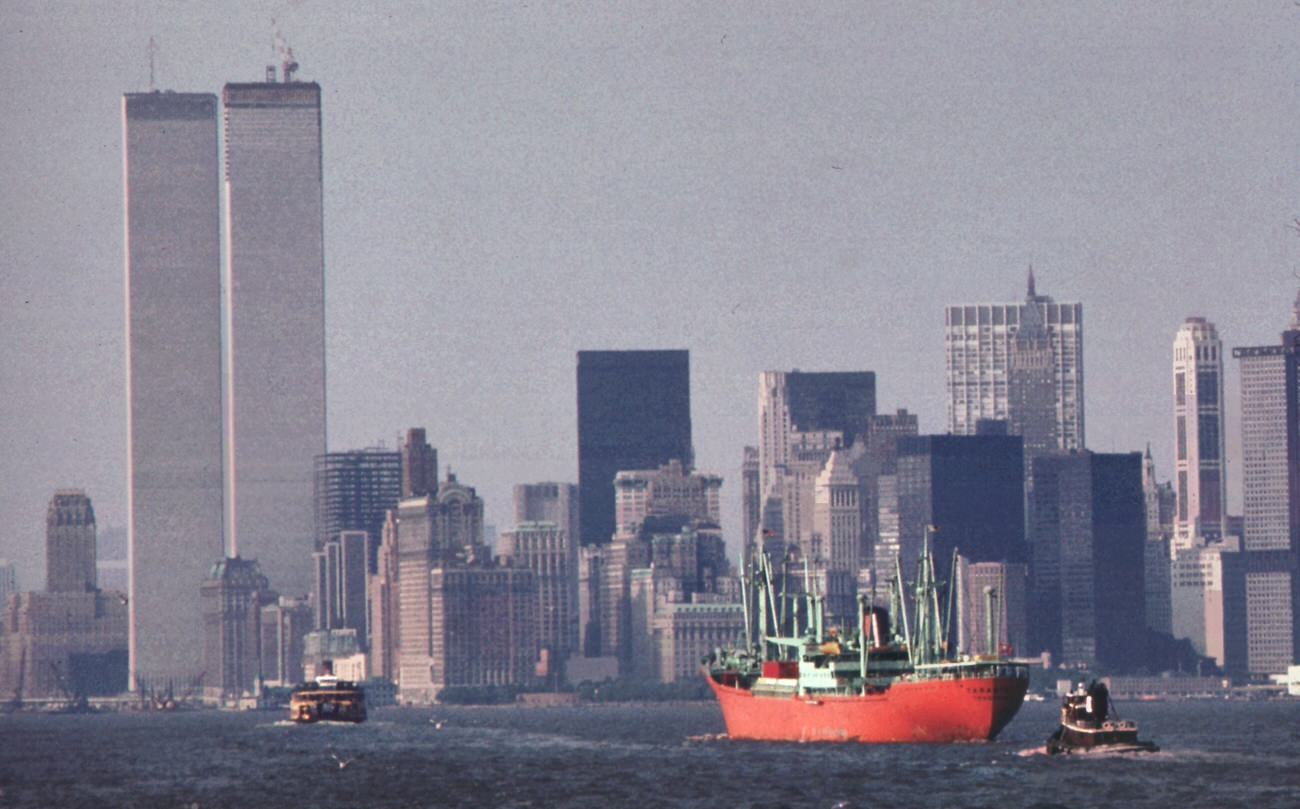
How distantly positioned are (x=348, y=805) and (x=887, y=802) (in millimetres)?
33172

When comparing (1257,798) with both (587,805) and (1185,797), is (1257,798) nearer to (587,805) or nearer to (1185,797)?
(1185,797)

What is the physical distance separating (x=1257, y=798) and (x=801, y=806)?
87.7ft

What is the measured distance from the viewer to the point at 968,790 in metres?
200

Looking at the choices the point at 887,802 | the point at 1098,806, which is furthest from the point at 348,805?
the point at 1098,806

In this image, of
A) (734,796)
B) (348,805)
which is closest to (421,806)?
(348,805)

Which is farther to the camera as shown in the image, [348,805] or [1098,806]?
[348,805]

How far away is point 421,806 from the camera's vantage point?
7702 inches

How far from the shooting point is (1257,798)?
19150cm

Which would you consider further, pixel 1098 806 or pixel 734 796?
pixel 734 796

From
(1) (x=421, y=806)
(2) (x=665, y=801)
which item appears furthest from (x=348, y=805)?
(2) (x=665, y=801)

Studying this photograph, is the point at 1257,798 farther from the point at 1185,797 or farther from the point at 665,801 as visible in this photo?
the point at 665,801

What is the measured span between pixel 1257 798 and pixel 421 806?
49.2 meters

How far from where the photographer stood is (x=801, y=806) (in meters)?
190

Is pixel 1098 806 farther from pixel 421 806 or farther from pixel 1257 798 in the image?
pixel 421 806
